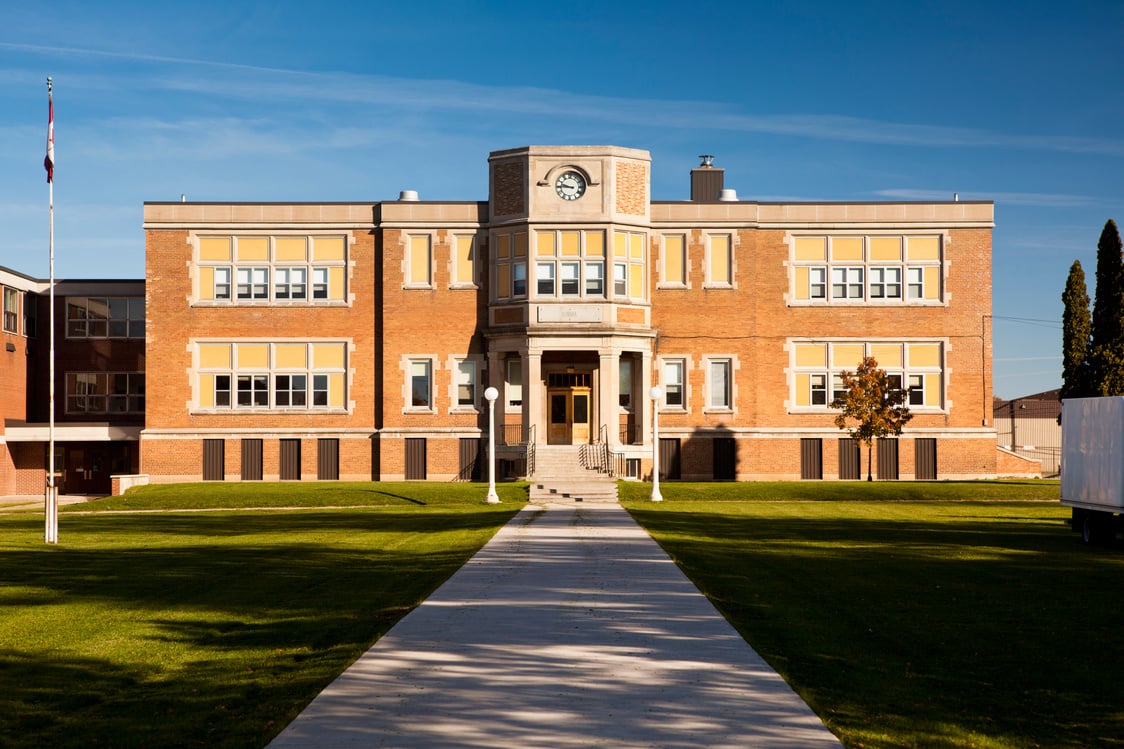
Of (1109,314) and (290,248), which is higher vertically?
(290,248)

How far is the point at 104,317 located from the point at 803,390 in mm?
31633

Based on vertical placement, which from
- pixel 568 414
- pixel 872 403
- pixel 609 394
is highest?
pixel 609 394

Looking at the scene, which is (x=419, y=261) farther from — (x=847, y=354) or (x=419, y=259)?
(x=847, y=354)

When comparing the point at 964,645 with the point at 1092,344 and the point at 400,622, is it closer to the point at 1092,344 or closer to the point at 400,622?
the point at 400,622

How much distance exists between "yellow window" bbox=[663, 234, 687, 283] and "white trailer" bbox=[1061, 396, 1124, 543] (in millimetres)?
24518

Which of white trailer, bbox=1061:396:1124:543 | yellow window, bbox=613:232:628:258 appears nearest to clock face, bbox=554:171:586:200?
yellow window, bbox=613:232:628:258

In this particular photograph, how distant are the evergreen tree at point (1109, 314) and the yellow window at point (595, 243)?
18.9 meters

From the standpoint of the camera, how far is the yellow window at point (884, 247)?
50812 millimetres

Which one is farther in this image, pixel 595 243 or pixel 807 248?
pixel 807 248

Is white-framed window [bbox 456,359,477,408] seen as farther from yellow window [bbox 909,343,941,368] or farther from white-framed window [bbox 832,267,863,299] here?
yellow window [bbox 909,343,941,368]

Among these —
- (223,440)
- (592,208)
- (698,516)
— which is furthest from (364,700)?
(223,440)

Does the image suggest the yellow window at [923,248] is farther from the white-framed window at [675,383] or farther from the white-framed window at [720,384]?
the white-framed window at [675,383]

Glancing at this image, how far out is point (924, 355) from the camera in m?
50.7

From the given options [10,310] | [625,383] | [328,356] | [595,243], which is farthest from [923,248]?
[10,310]
